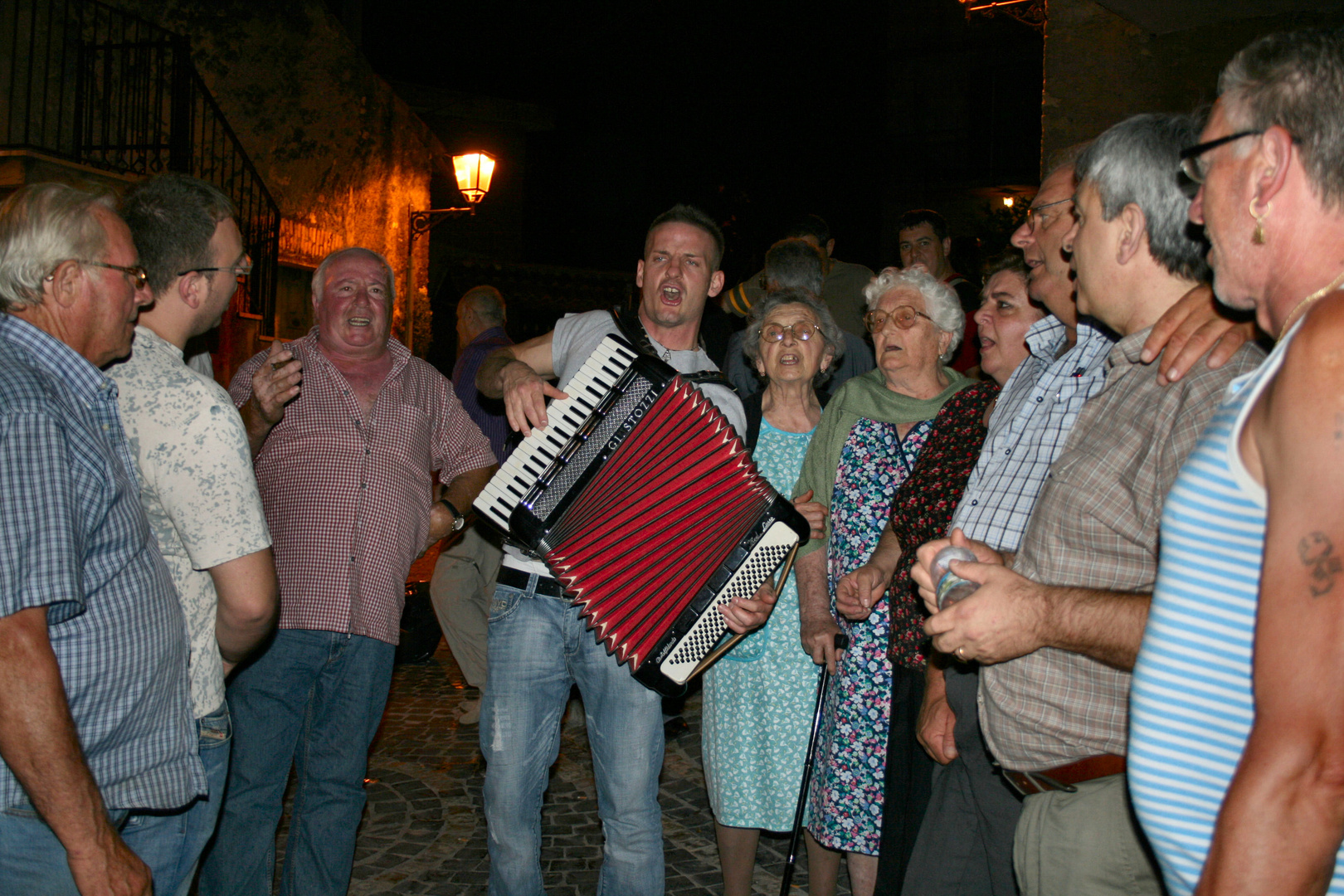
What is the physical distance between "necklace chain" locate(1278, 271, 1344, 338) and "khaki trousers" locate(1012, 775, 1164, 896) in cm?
95

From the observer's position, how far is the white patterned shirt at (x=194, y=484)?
2.31 metres

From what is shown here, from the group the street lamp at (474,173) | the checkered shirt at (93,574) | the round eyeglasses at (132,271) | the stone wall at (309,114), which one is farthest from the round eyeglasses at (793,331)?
the street lamp at (474,173)

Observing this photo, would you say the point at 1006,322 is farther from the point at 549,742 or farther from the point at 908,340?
the point at 549,742

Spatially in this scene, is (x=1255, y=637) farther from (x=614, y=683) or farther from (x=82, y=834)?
(x=614, y=683)

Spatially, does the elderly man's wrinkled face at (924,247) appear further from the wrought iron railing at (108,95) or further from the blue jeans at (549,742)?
the wrought iron railing at (108,95)

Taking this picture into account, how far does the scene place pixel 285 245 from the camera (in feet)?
37.3

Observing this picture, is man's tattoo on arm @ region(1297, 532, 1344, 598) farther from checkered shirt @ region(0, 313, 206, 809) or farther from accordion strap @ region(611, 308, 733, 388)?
accordion strap @ region(611, 308, 733, 388)

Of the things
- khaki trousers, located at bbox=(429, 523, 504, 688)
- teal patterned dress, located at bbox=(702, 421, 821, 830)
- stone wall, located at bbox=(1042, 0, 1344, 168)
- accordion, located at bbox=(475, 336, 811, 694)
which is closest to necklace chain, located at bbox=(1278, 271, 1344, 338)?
accordion, located at bbox=(475, 336, 811, 694)

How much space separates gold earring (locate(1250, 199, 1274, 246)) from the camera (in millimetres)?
1256

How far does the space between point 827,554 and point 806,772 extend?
2.55ft

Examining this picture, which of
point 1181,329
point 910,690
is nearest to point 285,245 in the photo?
point 910,690

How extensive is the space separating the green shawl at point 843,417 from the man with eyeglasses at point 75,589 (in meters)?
2.15

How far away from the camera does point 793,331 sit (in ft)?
12.6

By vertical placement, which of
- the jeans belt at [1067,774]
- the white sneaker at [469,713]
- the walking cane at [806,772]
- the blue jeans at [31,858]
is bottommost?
the white sneaker at [469,713]
